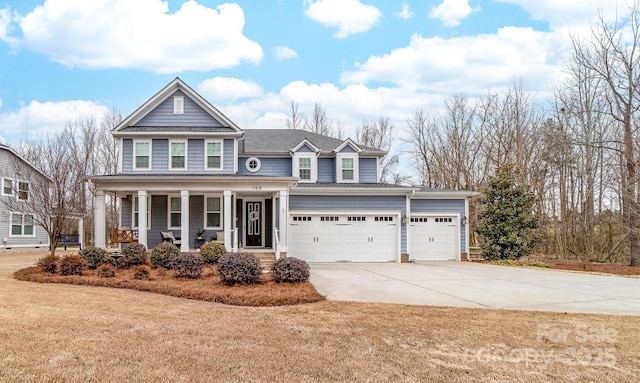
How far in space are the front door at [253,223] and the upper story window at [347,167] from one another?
4333mm

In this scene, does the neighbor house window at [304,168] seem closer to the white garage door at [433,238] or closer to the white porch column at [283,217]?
the white porch column at [283,217]

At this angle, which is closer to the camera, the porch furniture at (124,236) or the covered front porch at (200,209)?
the covered front porch at (200,209)

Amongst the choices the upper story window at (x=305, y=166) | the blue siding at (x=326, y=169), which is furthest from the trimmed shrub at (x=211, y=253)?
the blue siding at (x=326, y=169)

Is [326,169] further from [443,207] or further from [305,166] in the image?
[443,207]

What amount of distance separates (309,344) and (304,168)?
48.9ft

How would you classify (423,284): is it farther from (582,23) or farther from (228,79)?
(228,79)

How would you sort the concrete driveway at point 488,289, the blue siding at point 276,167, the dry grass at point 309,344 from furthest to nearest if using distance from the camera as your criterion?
1. the blue siding at point 276,167
2. the concrete driveway at point 488,289
3. the dry grass at point 309,344

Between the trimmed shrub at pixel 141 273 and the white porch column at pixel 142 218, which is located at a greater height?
the white porch column at pixel 142 218

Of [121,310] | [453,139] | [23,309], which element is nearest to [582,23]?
[453,139]

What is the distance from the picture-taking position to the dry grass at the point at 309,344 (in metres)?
4.69

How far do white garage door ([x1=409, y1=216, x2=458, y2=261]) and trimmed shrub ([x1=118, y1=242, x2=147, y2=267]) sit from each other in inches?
457

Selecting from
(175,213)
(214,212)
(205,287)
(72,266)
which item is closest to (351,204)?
(214,212)

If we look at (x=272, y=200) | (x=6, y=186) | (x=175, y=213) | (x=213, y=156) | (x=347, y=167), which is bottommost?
(x=175, y=213)

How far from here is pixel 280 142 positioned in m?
21.5
